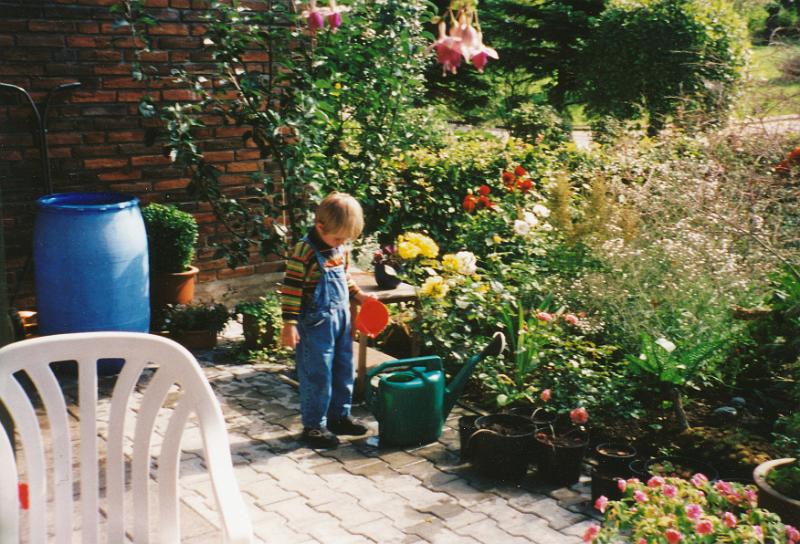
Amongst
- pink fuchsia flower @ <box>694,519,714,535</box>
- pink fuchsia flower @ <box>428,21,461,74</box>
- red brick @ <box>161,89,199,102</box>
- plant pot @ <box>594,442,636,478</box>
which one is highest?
red brick @ <box>161,89,199,102</box>

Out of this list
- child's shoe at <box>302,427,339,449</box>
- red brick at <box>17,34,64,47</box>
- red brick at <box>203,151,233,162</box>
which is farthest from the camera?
red brick at <box>203,151,233,162</box>

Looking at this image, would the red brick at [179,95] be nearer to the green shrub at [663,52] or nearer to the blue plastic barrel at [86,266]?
the blue plastic barrel at [86,266]

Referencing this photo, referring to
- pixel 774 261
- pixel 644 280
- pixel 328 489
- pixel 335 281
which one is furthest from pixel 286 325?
pixel 774 261

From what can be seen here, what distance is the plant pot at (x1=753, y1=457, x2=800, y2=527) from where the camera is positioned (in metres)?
3.14

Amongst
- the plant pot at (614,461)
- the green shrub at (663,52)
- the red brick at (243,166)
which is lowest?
the plant pot at (614,461)

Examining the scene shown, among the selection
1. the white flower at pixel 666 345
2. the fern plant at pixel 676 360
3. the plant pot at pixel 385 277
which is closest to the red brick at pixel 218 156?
the plant pot at pixel 385 277

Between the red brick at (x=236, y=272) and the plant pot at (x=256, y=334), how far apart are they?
35.9 inches

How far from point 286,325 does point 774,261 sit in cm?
310

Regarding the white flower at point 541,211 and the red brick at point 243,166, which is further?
the red brick at point 243,166

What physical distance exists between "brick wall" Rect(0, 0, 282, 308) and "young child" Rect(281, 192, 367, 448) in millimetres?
2312

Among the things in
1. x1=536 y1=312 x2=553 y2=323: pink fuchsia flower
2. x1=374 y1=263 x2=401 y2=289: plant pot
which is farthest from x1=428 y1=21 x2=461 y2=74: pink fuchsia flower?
x1=374 y1=263 x2=401 y2=289: plant pot

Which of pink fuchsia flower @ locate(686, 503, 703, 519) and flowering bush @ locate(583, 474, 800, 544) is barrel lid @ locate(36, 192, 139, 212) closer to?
flowering bush @ locate(583, 474, 800, 544)

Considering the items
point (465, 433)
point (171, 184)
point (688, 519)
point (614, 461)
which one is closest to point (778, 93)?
point (614, 461)

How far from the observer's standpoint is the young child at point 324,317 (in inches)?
167
